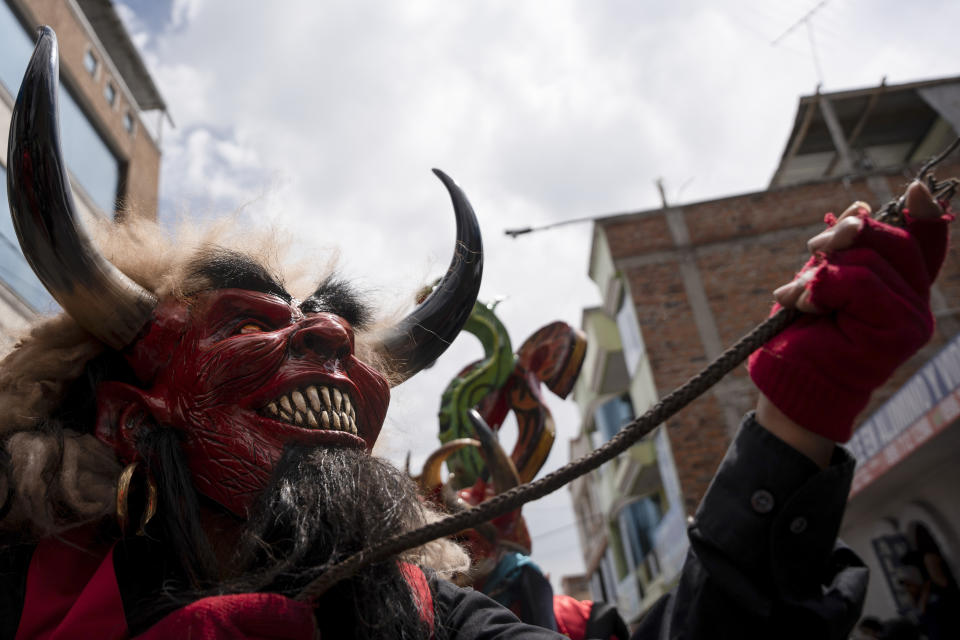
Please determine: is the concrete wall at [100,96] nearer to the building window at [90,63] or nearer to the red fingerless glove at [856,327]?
the building window at [90,63]

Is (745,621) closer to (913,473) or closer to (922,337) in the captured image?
(922,337)

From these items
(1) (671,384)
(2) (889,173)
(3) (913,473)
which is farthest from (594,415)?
(3) (913,473)

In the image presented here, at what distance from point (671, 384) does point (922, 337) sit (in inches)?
513

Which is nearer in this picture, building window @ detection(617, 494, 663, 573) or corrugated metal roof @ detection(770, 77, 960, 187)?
corrugated metal roof @ detection(770, 77, 960, 187)

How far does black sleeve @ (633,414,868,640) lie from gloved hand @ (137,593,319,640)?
57 centimetres

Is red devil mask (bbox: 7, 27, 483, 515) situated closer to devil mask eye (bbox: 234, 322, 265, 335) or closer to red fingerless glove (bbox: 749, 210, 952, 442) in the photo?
devil mask eye (bbox: 234, 322, 265, 335)

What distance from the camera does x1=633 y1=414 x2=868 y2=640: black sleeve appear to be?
1.00 meters

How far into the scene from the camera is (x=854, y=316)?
1001 millimetres

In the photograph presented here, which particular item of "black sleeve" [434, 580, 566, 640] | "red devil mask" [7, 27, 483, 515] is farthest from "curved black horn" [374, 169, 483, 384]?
"black sleeve" [434, 580, 566, 640]

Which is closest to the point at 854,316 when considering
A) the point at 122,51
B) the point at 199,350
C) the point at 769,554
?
the point at 769,554

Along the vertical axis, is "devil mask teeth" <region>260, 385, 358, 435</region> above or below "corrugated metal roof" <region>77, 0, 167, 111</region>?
below

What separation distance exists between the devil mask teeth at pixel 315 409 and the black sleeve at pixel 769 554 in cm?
75

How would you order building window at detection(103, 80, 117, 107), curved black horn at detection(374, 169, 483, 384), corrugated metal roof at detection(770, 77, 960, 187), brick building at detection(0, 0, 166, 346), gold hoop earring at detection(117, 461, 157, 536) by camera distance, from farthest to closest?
corrugated metal roof at detection(770, 77, 960, 187) → building window at detection(103, 80, 117, 107) → brick building at detection(0, 0, 166, 346) → curved black horn at detection(374, 169, 483, 384) → gold hoop earring at detection(117, 461, 157, 536)

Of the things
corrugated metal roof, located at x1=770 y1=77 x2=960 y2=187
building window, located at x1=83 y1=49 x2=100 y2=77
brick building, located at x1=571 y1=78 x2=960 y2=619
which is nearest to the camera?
building window, located at x1=83 y1=49 x2=100 y2=77
